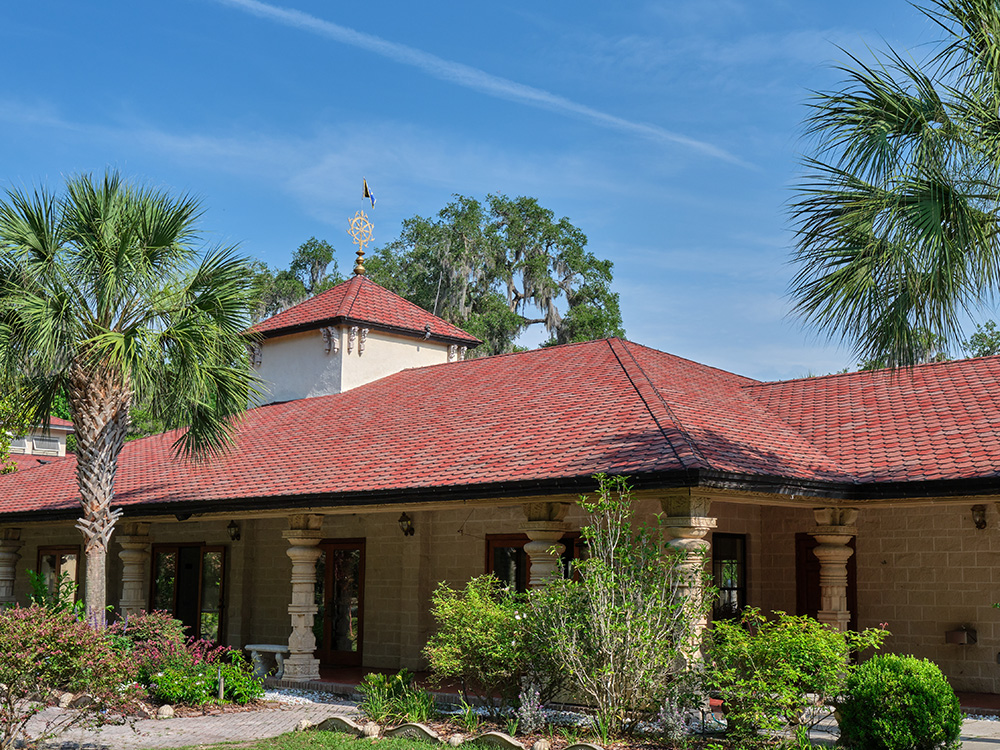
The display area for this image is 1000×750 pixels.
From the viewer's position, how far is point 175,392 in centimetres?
1335

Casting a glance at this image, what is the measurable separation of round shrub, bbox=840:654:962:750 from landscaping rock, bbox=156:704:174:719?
25.7ft

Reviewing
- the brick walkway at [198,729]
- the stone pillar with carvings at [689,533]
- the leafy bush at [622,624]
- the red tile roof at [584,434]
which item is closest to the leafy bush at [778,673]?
the leafy bush at [622,624]

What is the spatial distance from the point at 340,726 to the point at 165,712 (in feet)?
9.15

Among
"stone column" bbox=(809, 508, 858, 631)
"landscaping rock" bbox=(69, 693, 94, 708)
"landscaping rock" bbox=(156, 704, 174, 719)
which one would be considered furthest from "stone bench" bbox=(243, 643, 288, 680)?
"stone column" bbox=(809, 508, 858, 631)

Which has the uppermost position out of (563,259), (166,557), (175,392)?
(563,259)

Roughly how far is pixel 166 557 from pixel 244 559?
2653 millimetres

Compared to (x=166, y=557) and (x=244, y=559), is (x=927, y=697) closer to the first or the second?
(x=244, y=559)

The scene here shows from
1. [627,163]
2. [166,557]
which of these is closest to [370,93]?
[627,163]

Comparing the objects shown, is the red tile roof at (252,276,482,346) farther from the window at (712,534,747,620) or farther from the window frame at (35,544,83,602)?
the window at (712,534,747,620)

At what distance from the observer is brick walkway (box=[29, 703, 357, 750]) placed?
10.5m

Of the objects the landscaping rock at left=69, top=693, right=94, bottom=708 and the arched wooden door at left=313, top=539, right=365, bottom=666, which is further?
the arched wooden door at left=313, top=539, right=365, bottom=666

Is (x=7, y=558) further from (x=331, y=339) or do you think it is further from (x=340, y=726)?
(x=340, y=726)

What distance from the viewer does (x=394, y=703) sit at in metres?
11.2

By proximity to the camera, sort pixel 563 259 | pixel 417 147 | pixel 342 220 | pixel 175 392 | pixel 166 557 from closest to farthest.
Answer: pixel 175 392
pixel 417 147
pixel 166 557
pixel 342 220
pixel 563 259
